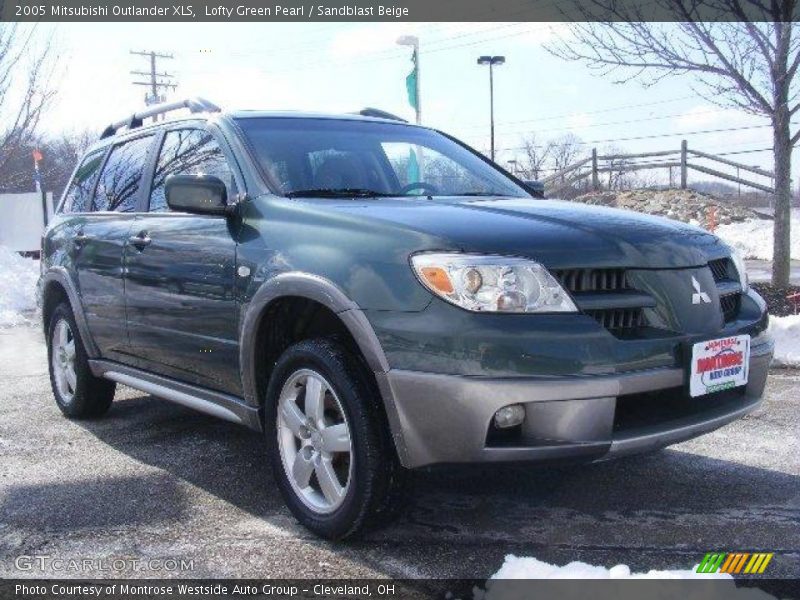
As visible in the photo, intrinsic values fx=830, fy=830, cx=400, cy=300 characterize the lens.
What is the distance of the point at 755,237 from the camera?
1708cm

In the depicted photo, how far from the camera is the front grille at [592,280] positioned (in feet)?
9.21

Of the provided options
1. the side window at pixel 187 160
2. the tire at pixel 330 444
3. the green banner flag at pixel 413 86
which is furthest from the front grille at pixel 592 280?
the green banner flag at pixel 413 86

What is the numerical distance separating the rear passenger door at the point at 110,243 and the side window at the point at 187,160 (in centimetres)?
21

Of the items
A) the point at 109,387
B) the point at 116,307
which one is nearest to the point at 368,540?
the point at 116,307

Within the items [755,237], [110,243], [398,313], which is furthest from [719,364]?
[755,237]

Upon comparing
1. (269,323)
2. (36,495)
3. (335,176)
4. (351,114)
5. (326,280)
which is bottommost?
(36,495)

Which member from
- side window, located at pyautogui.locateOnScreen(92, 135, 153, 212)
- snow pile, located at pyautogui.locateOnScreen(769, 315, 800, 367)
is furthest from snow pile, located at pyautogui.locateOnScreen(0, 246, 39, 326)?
snow pile, located at pyautogui.locateOnScreen(769, 315, 800, 367)

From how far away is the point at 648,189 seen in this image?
22.4 metres

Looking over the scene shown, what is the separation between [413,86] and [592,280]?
13151 millimetres

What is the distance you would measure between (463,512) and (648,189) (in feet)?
66.9

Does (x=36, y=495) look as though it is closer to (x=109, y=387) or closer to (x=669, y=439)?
(x=109, y=387)

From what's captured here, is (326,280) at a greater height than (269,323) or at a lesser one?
greater

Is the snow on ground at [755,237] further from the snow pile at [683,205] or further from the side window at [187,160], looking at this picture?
the side window at [187,160]

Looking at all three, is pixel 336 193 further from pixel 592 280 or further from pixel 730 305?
pixel 730 305
